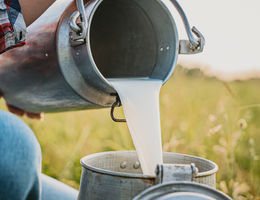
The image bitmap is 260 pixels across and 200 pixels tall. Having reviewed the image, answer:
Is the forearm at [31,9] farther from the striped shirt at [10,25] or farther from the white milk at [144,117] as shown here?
the white milk at [144,117]

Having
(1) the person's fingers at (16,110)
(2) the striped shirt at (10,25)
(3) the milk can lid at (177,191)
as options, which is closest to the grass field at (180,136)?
(1) the person's fingers at (16,110)

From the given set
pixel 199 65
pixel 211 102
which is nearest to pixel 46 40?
pixel 199 65

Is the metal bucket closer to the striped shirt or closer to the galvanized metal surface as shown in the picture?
the galvanized metal surface

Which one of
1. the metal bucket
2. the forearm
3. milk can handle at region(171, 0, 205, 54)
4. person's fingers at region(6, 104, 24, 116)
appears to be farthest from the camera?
person's fingers at region(6, 104, 24, 116)

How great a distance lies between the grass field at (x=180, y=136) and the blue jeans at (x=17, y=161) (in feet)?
2.63

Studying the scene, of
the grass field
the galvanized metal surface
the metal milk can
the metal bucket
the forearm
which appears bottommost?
the grass field

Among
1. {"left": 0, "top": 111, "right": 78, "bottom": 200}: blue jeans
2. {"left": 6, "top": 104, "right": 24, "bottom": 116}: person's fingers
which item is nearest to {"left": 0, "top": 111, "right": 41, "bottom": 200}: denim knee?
{"left": 0, "top": 111, "right": 78, "bottom": 200}: blue jeans

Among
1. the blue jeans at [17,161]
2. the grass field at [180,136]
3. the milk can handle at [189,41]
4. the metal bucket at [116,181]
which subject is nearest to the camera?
the blue jeans at [17,161]

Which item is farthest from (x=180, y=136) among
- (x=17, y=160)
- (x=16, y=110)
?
(x=17, y=160)

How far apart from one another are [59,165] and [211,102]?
37.8 inches

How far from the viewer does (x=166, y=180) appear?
728mm

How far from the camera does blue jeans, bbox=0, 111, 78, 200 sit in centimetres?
64

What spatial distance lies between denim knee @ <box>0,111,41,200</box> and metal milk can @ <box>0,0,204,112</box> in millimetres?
280

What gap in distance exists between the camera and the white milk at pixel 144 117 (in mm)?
950
